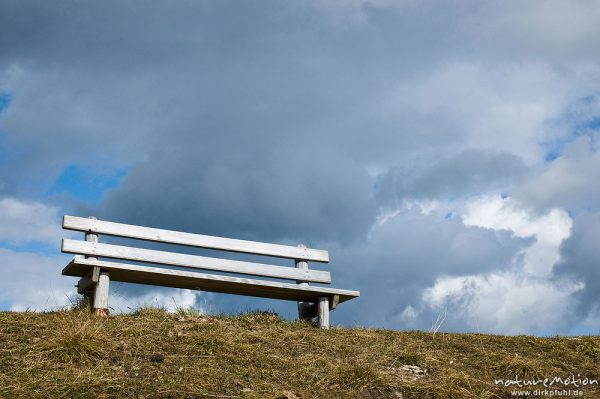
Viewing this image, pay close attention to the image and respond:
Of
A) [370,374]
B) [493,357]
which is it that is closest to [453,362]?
[493,357]

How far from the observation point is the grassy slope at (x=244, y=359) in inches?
306

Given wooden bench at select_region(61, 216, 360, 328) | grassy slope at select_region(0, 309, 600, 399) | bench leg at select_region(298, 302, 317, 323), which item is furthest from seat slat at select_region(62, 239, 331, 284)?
grassy slope at select_region(0, 309, 600, 399)

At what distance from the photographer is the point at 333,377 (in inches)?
330

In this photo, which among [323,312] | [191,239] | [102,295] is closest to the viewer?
[102,295]

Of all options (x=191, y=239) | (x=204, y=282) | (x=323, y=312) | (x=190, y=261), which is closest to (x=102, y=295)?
(x=190, y=261)

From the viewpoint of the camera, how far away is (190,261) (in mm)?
11648

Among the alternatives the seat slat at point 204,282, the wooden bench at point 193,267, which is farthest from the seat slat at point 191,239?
the seat slat at point 204,282

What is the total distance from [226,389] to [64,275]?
5055 mm

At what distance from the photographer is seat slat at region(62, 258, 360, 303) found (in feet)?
35.7

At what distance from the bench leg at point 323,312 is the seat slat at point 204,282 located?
0.11m

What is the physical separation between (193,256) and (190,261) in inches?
4.2

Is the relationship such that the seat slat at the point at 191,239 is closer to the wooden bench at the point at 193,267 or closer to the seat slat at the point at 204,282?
the wooden bench at the point at 193,267

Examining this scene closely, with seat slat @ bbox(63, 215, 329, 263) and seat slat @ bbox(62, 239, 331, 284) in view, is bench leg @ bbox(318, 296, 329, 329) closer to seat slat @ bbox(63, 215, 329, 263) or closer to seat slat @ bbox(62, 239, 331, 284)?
seat slat @ bbox(62, 239, 331, 284)

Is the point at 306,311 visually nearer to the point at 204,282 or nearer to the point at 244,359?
the point at 204,282
